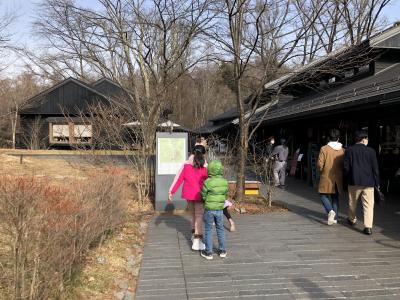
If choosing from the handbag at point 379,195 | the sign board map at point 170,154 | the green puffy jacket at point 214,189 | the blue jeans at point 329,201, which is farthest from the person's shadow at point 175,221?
the handbag at point 379,195

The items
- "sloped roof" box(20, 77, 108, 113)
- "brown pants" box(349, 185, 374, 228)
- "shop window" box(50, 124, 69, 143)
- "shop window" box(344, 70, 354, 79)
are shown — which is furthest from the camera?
"sloped roof" box(20, 77, 108, 113)

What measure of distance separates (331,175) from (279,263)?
2815mm

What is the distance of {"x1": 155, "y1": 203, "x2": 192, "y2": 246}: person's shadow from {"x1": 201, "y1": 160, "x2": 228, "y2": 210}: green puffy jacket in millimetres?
1315

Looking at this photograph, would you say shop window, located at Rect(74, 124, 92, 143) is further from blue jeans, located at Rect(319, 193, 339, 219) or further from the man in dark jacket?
the man in dark jacket

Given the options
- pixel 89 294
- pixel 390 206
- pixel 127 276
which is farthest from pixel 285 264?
pixel 390 206

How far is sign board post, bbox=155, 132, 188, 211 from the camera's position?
10.1 metres

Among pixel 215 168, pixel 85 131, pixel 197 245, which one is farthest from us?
pixel 85 131

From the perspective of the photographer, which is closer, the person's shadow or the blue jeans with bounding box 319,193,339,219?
the person's shadow

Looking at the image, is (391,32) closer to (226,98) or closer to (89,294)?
(89,294)

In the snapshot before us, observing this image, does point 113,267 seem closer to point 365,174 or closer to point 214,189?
point 214,189

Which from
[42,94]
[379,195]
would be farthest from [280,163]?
[42,94]

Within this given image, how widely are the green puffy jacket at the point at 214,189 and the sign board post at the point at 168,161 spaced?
3.92m

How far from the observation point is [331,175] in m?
8.32

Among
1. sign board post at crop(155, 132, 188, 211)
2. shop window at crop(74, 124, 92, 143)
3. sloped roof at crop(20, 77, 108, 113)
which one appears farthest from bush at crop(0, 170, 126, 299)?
sloped roof at crop(20, 77, 108, 113)
